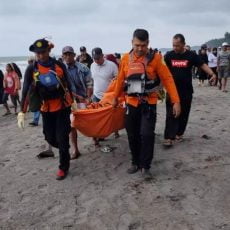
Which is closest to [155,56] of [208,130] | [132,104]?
[132,104]

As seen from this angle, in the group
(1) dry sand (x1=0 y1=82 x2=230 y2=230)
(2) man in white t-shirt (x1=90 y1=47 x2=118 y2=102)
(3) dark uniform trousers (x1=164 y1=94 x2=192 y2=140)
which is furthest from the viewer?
(2) man in white t-shirt (x1=90 y1=47 x2=118 y2=102)

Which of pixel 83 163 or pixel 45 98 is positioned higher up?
pixel 45 98

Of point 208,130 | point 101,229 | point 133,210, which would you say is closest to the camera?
point 101,229

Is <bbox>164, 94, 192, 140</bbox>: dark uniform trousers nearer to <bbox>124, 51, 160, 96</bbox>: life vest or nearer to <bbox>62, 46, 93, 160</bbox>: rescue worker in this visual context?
<bbox>62, 46, 93, 160</bbox>: rescue worker

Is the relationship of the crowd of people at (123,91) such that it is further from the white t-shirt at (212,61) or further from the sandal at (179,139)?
the white t-shirt at (212,61)

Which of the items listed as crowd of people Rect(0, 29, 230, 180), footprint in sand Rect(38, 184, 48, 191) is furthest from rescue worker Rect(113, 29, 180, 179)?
footprint in sand Rect(38, 184, 48, 191)

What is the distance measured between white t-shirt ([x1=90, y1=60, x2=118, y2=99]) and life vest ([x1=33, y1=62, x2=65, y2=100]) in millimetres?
1641

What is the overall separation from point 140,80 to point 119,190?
1.36 metres

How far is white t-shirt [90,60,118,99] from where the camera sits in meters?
6.94

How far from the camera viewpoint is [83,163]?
6188mm

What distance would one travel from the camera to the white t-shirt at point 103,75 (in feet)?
22.8

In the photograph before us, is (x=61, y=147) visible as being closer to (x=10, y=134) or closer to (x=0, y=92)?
(x=10, y=134)

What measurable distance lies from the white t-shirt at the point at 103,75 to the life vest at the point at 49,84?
1.64 m

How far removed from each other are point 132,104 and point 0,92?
281 inches
